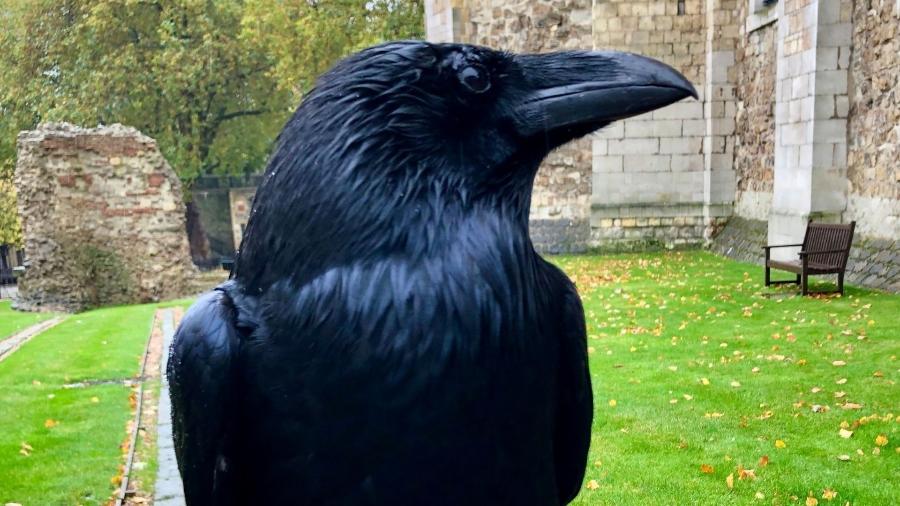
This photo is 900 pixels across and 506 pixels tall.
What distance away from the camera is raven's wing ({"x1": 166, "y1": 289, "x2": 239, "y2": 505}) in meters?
1.58

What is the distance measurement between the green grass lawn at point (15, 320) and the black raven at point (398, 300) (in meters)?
13.3

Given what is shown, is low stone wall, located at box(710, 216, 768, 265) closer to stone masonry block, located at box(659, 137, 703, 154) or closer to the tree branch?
stone masonry block, located at box(659, 137, 703, 154)

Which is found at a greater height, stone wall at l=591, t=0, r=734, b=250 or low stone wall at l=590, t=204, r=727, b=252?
stone wall at l=591, t=0, r=734, b=250

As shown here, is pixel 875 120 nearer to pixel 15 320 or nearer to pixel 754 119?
pixel 754 119

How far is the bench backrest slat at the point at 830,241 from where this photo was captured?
9719 mm

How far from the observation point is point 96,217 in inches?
693

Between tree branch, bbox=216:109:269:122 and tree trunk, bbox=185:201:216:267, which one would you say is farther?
tree trunk, bbox=185:201:216:267

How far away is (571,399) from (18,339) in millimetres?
12554

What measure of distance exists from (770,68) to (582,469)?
13.7 m

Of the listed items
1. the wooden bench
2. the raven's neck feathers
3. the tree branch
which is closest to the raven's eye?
the raven's neck feathers

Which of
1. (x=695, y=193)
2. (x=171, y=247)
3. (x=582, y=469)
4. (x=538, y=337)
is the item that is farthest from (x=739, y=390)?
(x=171, y=247)

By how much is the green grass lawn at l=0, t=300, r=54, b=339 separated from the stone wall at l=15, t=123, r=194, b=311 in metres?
0.70

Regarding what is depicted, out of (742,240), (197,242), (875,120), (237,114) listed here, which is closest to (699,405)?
(875,120)

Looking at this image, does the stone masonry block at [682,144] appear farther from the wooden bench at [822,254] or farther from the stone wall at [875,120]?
the wooden bench at [822,254]
